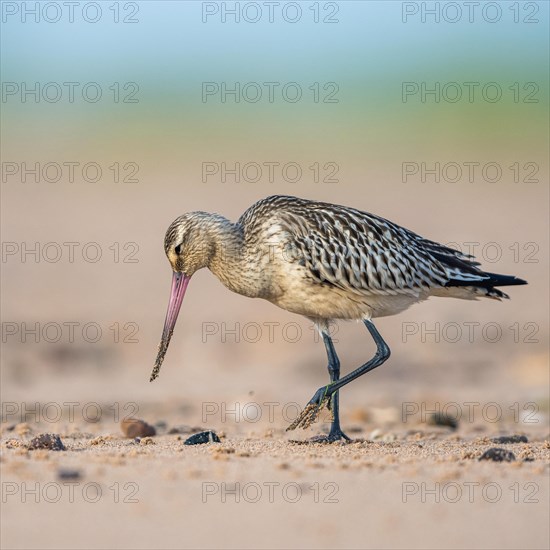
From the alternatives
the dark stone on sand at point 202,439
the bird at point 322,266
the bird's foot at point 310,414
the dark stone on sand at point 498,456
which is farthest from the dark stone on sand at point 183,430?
the dark stone on sand at point 498,456

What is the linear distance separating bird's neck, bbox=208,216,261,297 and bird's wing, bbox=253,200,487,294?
0.36 meters

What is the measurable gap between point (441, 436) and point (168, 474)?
4071mm

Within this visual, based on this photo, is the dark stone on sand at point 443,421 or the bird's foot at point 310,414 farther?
the dark stone on sand at point 443,421

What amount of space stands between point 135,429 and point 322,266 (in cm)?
217

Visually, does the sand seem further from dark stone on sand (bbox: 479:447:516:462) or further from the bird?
the bird

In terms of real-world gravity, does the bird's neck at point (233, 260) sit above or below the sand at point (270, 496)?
above

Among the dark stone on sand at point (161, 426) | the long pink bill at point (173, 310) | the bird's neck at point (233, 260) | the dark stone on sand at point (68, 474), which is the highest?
the bird's neck at point (233, 260)

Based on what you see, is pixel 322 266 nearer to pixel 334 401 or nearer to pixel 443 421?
pixel 334 401

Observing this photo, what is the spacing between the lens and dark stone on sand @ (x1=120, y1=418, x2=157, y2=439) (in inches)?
411

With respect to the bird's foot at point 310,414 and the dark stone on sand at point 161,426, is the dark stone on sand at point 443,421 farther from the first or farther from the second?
the dark stone on sand at point 161,426

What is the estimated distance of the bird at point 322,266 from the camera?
1011 centimetres

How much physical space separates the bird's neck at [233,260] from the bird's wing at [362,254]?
36cm

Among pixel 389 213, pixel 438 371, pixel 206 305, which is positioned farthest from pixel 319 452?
pixel 389 213

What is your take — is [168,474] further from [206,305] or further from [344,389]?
[206,305]
